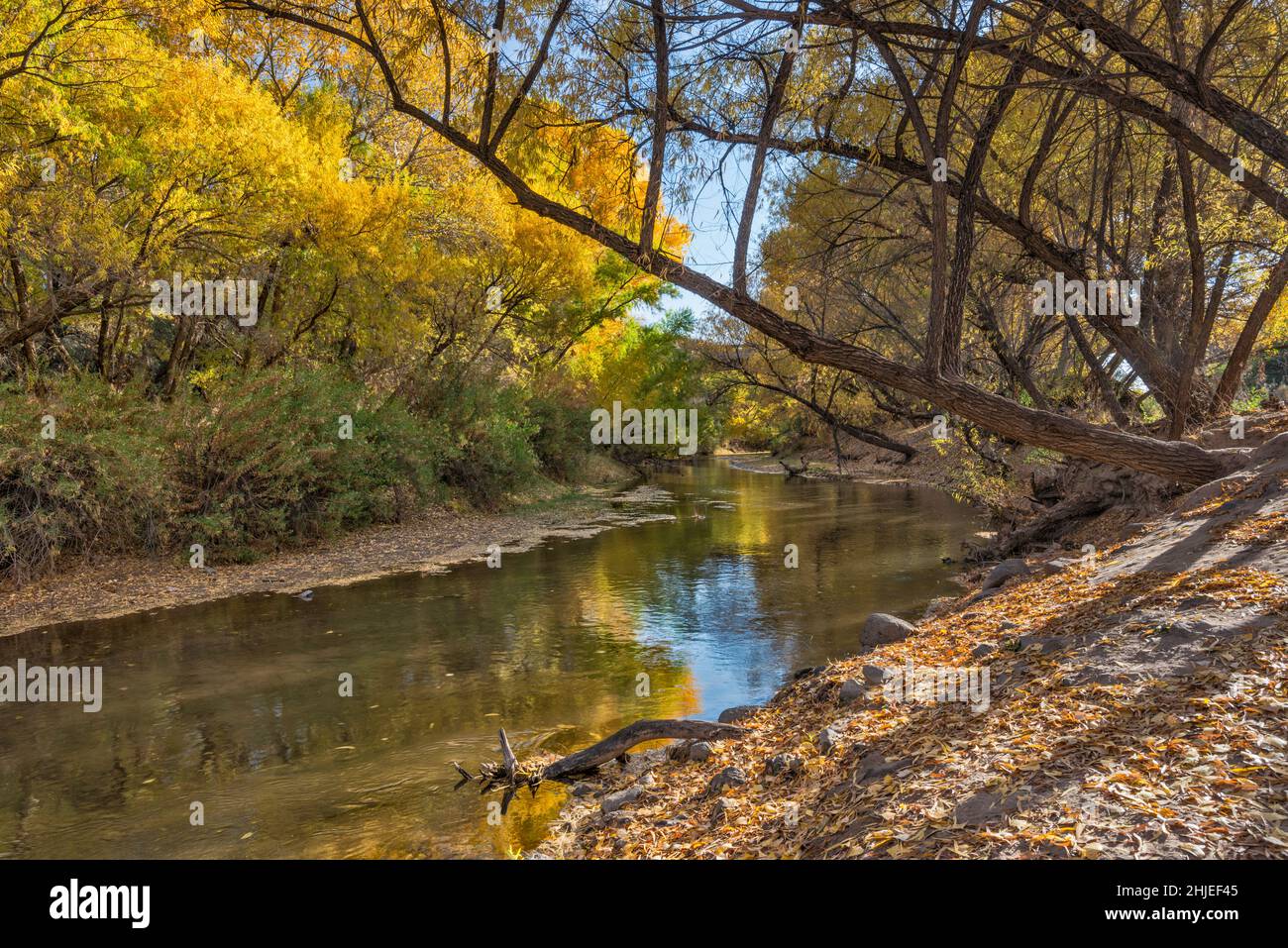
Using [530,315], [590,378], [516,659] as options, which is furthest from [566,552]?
[590,378]

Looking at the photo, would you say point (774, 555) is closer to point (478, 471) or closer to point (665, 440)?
point (478, 471)

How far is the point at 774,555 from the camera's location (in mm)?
15375

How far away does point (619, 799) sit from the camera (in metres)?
4.98

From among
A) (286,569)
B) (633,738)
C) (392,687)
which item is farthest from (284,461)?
(633,738)

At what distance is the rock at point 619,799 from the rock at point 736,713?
133 cm

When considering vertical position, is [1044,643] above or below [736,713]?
above

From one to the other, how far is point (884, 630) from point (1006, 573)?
7.64 feet

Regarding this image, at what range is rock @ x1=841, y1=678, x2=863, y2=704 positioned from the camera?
18.4 feet

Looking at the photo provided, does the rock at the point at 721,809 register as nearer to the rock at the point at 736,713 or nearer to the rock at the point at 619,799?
the rock at the point at 619,799

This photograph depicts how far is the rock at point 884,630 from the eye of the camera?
7.87 metres

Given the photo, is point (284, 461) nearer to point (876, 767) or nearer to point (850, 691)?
point (850, 691)

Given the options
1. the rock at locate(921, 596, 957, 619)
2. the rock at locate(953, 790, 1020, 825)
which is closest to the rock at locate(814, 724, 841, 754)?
the rock at locate(953, 790, 1020, 825)

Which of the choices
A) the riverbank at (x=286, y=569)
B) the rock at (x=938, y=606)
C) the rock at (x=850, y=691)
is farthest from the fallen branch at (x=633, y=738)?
the riverbank at (x=286, y=569)

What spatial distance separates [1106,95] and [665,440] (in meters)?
34.9
